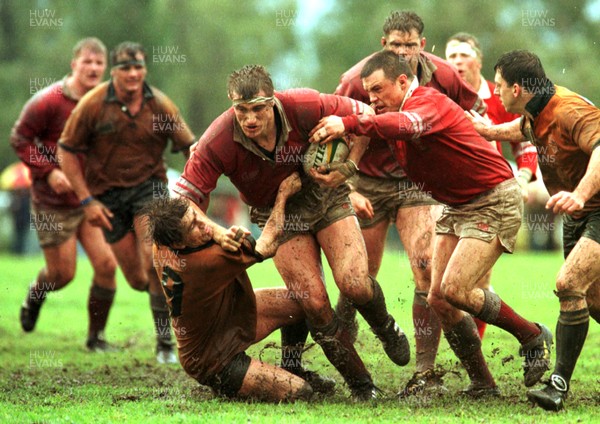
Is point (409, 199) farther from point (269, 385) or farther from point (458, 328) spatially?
point (269, 385)

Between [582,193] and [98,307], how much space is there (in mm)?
5977

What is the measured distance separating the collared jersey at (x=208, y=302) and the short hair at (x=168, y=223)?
109 millimetres

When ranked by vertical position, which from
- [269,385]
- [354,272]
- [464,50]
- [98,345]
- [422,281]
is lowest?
[98,345]

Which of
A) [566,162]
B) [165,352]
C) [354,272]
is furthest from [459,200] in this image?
[165,352]

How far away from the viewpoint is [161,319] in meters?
10.4

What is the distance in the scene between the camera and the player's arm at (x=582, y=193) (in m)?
6.58

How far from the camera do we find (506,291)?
1514 cm

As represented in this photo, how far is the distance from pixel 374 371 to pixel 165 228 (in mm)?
3035

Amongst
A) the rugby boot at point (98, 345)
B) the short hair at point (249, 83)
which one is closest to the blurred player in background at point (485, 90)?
the short hair at point (249, 83)

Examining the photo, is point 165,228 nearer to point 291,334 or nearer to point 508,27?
point 291,334

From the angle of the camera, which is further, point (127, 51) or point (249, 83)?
point (127, 51)

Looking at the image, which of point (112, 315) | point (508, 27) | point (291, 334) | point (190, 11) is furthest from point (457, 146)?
point (190, 11)

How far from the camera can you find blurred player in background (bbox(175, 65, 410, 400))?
737 cm

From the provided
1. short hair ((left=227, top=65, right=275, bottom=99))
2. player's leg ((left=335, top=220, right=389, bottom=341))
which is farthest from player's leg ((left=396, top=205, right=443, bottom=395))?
short hair ((left=227, top=65, right=275, bottom=99))
